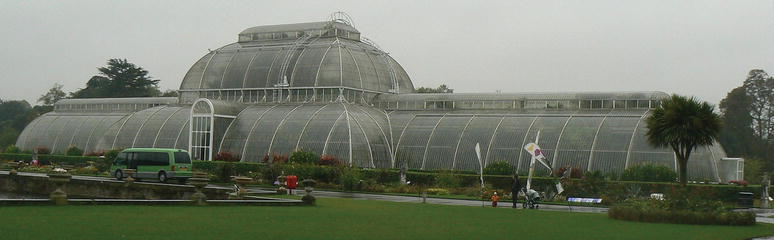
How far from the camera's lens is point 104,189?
49.9 meters

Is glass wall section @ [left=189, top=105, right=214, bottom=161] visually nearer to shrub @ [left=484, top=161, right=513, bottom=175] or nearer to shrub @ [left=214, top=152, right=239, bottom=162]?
shrub @ [left=214, top=152, right=239, bottom=162]

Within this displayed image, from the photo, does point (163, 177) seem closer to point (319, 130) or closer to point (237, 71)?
point (319, 130)

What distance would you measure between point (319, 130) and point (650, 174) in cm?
2865

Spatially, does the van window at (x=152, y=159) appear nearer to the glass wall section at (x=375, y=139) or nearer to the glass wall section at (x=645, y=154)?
the glass wall section at (x=375, y=139)

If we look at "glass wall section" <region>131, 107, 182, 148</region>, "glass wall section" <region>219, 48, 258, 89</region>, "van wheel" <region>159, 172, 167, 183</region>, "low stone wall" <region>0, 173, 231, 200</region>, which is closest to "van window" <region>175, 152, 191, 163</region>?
"van wheel" <region>159, 172, 167, 183</region>

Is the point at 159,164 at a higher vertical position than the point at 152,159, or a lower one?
lower

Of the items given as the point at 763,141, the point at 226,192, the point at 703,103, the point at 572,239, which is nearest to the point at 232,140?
the point at 226,192

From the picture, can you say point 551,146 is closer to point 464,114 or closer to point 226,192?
point 464,114

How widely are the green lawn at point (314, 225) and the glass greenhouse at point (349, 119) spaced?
34531 mm

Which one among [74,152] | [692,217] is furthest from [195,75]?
[692,217]

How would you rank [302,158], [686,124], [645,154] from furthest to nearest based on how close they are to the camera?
[302,158]
[645,154]
[686,124]

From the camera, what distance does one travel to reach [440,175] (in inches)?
2448

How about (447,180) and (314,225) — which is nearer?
(314,225)

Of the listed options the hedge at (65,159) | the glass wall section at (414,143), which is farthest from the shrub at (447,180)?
the hedge at (65,159)
